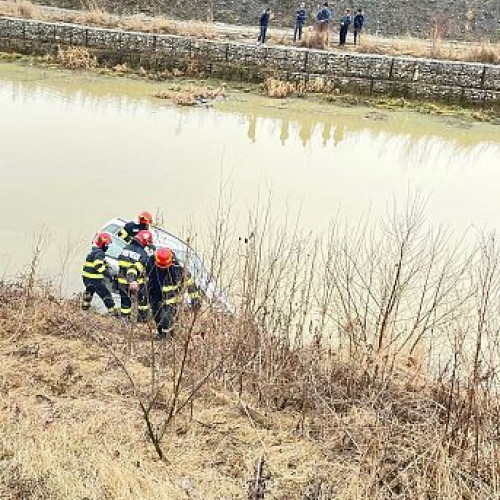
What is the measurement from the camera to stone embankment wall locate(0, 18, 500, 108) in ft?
75.9

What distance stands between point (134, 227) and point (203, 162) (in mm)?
6046

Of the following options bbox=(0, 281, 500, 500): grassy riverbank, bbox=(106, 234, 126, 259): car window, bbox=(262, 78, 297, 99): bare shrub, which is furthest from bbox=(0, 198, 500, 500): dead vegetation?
bbox=(262, 78, 297, 99): bare shrub

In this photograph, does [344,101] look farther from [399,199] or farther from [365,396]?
[365,396]

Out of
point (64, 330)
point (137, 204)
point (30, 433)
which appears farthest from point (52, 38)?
point (30, 433)

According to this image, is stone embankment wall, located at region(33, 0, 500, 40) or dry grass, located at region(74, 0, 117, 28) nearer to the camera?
dry grass, located at region(74, 0, 117, 28)

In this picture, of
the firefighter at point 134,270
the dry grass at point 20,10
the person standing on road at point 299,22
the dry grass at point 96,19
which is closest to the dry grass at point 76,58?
the dry grass at point 96,19

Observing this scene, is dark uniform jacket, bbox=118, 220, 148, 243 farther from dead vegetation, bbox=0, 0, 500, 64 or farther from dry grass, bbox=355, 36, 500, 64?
dry grass, bbox=355, 36, 500, 64

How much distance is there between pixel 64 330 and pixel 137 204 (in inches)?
211

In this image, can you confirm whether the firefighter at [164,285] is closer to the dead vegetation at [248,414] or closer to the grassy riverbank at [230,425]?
the dead vegetation at [248,414]

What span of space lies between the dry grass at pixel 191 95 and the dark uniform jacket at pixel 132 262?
1304 cm

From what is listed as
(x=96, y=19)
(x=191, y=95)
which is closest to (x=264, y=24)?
(x=191, y=95)

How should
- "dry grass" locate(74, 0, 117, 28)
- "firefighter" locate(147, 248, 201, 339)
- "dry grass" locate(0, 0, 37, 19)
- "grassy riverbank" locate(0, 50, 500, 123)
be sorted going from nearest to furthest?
"firefighter" locate(147, 248, 201, 339)
"grassy riverbank" locate(0, 50, 500, 123)
"dry grass" locate(74, 0, 117, 28)
"dry grass" locate(0, 0, 37, 19)

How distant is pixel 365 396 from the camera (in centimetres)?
558

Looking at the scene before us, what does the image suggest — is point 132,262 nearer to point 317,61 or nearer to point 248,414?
point 248,414
